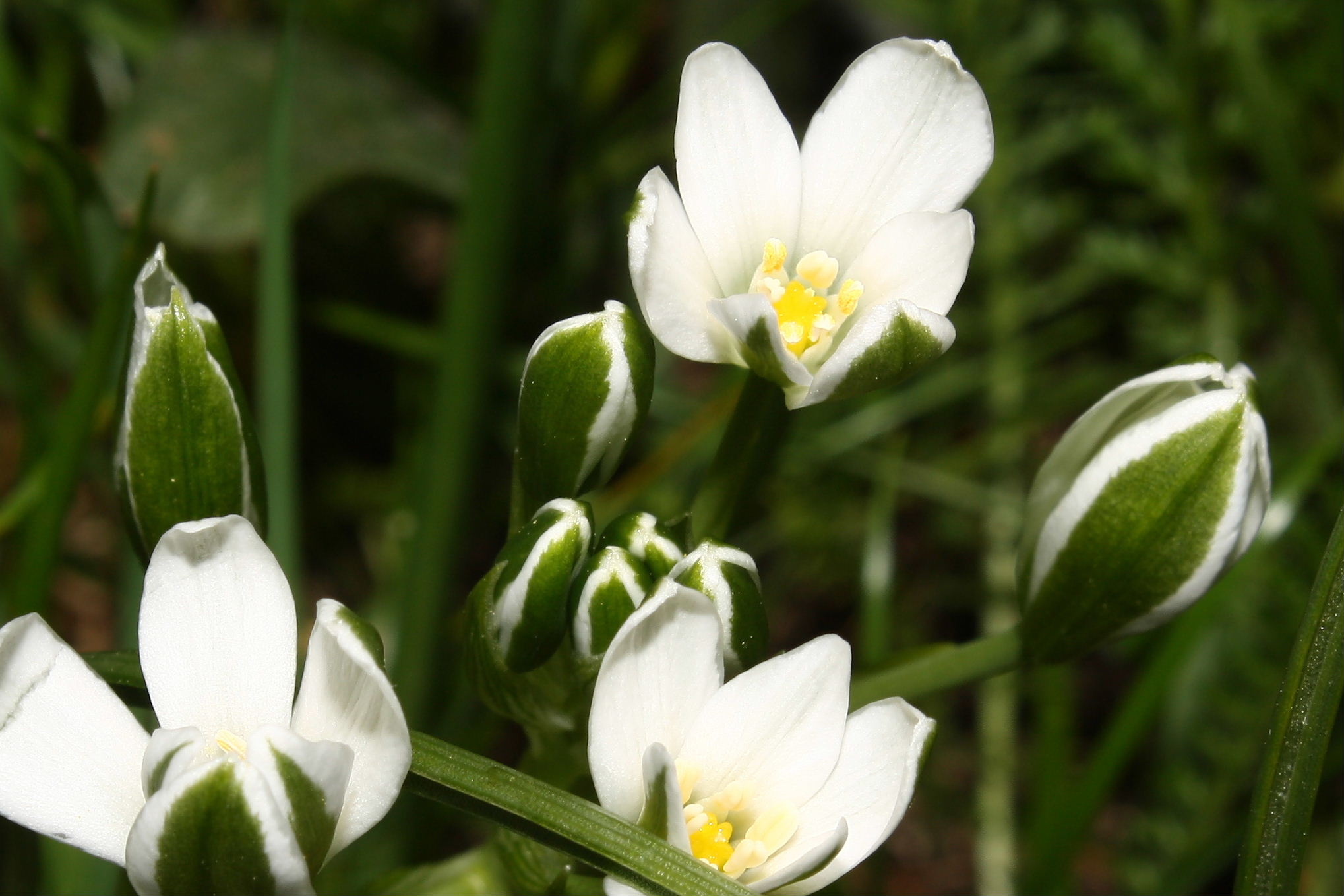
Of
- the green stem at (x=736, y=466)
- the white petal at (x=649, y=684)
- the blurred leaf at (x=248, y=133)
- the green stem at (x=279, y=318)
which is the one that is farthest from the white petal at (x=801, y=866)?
the blurred leaf at (x=248, y=133)

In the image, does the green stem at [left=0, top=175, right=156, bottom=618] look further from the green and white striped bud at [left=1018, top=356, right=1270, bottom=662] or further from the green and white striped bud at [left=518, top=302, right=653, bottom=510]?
the green and white striped bud at [left=1018, top=356, right=1270, bottom=662]

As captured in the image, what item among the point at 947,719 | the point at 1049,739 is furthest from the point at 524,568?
the point at 947,719

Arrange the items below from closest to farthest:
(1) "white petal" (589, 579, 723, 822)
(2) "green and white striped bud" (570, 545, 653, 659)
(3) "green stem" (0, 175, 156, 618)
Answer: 1. (1) "white petal" (589, 579, 723, 822)
2. (2) "green and white striped bud" (570, 545, 653, 659)
3. (3) "green stem" (0, 175, 156, 618)

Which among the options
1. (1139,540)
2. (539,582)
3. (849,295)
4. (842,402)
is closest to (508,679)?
(539,582)

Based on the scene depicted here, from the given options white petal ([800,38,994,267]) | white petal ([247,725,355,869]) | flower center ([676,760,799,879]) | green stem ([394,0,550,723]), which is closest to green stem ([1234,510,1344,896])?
flower center ([676,760,799,879])

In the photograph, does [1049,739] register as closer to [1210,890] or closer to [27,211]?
[1210,890]

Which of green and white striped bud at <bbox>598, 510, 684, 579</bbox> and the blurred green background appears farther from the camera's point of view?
the blurred green background
